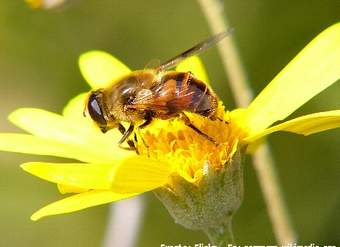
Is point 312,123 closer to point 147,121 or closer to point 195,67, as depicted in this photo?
point 147,121

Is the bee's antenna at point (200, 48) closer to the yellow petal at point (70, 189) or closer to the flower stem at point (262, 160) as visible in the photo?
the flower stem at point (262, 160)

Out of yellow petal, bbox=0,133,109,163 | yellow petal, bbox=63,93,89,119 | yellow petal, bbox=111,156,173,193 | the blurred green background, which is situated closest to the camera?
yellow petal, bbox=111,156,173,193

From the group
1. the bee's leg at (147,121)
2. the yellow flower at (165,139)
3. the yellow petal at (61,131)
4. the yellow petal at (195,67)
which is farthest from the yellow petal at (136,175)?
the yellow petal at (195,67)

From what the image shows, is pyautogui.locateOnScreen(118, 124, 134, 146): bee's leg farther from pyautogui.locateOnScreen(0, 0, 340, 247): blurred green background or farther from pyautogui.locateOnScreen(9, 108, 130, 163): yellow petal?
pyautogui.locateOnScreen(0, 0, 340, 247): blurred green background

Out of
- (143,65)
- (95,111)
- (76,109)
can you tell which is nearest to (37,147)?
(95,111)

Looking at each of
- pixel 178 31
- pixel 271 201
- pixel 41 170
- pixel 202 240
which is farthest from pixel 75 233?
pixel 41 170

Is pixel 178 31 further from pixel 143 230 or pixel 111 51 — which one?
pixel 143 230

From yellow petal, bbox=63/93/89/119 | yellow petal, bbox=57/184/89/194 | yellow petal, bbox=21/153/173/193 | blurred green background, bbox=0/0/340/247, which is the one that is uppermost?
yellow petal, bbox=21/153/173/193

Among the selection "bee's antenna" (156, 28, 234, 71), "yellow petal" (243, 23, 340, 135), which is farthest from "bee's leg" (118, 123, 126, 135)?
"yellow petal" (243, 23, 340, 135)
